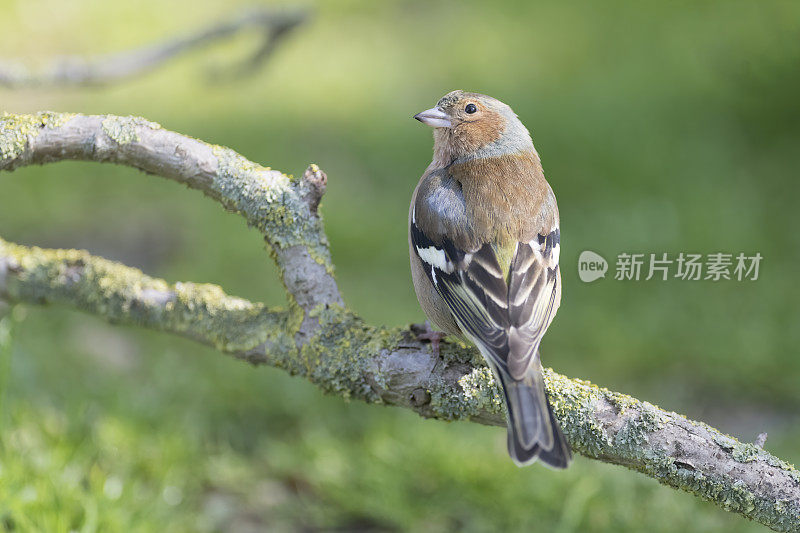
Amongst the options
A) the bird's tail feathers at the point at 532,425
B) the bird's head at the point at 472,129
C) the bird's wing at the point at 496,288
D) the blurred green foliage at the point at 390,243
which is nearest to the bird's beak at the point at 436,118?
the bird's head at the point at 472,129

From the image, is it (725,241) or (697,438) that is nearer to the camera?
(697,438)

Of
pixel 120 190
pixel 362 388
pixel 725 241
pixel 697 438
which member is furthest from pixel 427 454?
pixel 120 190

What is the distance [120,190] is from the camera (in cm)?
650

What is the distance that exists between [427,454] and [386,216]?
259 centimetres

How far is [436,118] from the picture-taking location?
321 centimetres

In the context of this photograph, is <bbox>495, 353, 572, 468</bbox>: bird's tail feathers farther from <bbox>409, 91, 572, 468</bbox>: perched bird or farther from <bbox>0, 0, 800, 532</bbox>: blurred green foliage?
<bbox>0, 0, 800, 532</bbox>: blurred green foliage

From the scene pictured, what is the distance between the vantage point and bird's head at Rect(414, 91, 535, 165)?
321cm

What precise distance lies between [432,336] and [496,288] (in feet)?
0.87

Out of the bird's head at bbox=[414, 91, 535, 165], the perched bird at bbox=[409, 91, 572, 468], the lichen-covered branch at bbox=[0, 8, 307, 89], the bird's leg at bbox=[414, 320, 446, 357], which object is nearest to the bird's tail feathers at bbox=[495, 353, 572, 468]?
the perched bird at bbox=[409, 91, 572, 468]

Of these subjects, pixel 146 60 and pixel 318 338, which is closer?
pixel 318 338

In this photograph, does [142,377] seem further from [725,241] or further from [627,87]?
[627,87]

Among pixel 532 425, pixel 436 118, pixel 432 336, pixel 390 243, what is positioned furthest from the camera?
pixel 390 243

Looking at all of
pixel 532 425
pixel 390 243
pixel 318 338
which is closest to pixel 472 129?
pixel 318 338

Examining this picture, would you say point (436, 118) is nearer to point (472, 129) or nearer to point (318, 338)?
point (472, 129)
